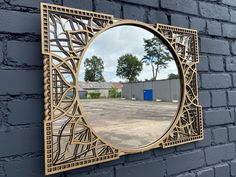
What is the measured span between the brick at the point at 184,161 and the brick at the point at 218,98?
0.27m

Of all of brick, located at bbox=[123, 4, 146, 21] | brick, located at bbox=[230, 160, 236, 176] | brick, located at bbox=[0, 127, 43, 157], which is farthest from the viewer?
brick, located at bbox=[230, 160, 236, 176]

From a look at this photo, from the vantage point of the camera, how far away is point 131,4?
3.74 ft

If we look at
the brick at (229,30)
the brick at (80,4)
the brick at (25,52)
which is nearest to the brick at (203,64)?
the brick at (229,30)

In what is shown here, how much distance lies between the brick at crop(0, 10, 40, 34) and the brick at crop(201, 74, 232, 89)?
858 mm

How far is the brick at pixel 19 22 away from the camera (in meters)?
0.86

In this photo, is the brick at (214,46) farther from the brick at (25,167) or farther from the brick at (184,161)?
the brick at (25,167)

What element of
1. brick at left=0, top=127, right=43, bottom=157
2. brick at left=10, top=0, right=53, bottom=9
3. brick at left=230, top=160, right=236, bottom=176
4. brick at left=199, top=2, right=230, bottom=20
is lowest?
brick at left=230, top=160, right=236, bottom=176

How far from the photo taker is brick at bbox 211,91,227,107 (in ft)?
4.65

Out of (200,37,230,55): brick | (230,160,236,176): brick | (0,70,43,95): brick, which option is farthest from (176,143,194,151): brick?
(0,70,43,95): brick

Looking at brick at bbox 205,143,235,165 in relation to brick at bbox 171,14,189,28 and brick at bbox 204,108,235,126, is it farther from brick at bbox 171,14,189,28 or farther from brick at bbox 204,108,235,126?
brick at bbox 171,14,189,28

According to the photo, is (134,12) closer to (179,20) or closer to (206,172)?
(179,20)

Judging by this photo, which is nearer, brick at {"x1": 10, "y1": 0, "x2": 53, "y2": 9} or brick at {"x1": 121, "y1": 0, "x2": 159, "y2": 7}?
brick at {"x1": 10, "y1": 0, "x2": 53, "y2": 9}

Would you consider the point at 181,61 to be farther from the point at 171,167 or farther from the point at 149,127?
the point at 171,167

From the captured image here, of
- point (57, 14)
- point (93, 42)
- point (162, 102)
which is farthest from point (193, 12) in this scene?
point (57, 14)
